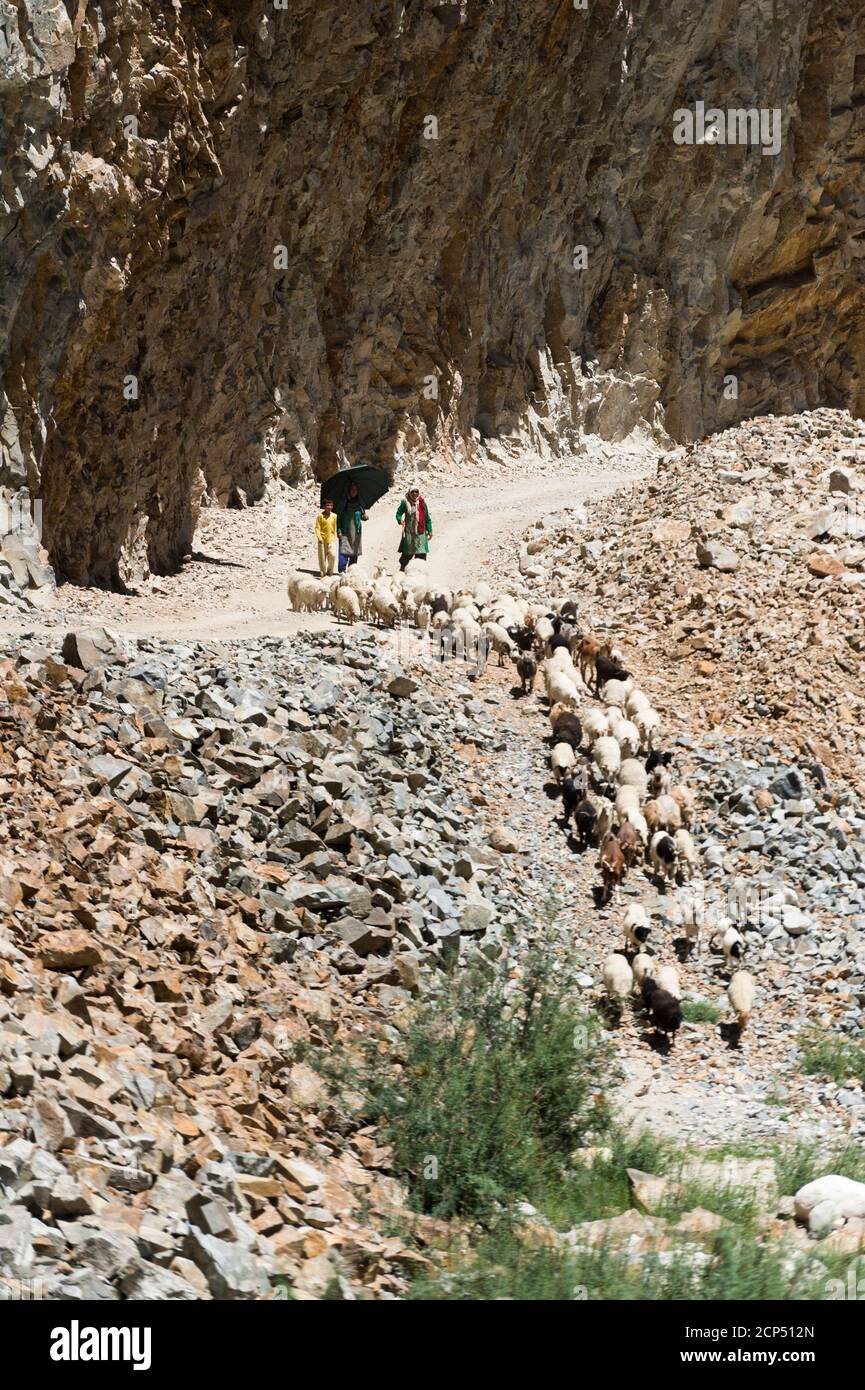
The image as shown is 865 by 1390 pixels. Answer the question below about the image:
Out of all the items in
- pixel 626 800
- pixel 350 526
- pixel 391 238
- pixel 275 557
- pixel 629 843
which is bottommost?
pixel 629 843

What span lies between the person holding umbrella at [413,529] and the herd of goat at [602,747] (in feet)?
10.0

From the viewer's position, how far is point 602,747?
1422 cm

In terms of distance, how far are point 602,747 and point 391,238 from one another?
62.8 ft

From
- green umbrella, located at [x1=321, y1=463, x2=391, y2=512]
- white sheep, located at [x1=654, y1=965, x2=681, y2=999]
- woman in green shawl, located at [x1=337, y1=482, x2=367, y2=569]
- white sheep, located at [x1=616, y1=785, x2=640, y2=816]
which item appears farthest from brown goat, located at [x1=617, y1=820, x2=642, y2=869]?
green umbrella, located at [x1=321, y1=463, x2=391, y2=512]

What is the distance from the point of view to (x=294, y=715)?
1299cm

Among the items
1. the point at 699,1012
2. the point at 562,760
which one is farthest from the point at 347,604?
the point at 699,1012

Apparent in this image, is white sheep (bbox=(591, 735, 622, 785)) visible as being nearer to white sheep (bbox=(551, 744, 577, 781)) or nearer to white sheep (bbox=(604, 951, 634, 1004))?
white sheep (bbox=(551, 744, 577, 781))

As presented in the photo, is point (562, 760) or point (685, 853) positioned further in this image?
point (562, 760)

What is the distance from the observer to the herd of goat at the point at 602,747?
37.9 feet

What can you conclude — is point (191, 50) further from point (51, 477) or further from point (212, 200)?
point (51, 477)

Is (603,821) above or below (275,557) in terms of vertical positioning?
below

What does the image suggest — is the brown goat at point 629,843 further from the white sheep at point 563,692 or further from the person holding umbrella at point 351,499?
the person holding umbrella at point 351,499

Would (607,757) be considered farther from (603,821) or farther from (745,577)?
(745,577)

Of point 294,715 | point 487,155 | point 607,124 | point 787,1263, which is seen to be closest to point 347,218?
point 487,155
